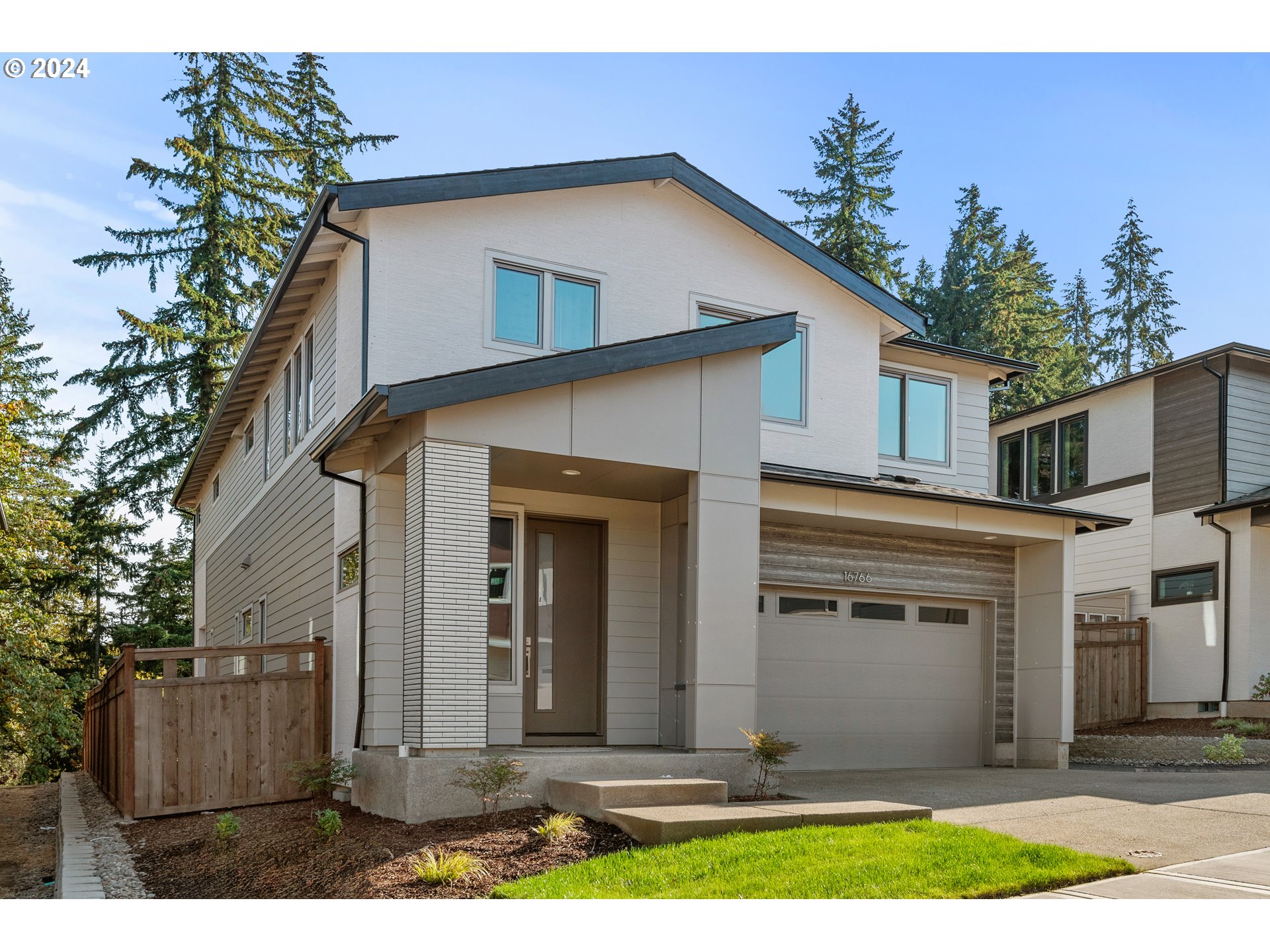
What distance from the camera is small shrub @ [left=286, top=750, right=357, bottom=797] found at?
9.71m

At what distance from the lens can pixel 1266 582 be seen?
1669 centimetres

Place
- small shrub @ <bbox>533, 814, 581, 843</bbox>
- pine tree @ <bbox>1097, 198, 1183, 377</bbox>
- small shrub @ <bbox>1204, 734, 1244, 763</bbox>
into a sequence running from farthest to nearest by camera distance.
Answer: pine tree @ <bbox>1097, 198, 1183, 377</bbox>, small shrub @ <bbox>1204, 734, 1244, 763</bbox>, small shrub @ <bbox>533, 814, 581, 843</bbox>

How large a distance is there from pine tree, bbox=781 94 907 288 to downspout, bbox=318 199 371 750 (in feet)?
79.1

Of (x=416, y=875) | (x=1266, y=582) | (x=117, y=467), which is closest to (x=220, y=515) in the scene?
(x=117, y=467)

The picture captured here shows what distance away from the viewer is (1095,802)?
8.82m

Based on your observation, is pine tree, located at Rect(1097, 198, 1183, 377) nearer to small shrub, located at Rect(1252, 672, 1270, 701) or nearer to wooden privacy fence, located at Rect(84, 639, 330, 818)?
small shrub, located at Rect(1252, 672, 1270, 701)

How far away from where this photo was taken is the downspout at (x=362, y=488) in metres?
10.2

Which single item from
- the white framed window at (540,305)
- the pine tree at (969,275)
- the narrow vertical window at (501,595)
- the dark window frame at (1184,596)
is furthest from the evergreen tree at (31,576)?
the pine tree at (969,275)

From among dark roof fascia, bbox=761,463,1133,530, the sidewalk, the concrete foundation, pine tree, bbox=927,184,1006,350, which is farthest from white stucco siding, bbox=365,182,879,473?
pine tree, bbox=927,184,1006,350

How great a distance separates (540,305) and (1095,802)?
7116mm

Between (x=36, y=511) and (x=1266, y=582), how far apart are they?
25.3 metres

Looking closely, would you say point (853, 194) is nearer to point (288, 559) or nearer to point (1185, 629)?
point (1185, 629)

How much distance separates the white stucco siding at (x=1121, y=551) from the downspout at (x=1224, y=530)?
146cm

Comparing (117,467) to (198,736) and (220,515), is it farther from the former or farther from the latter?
(198,736)
